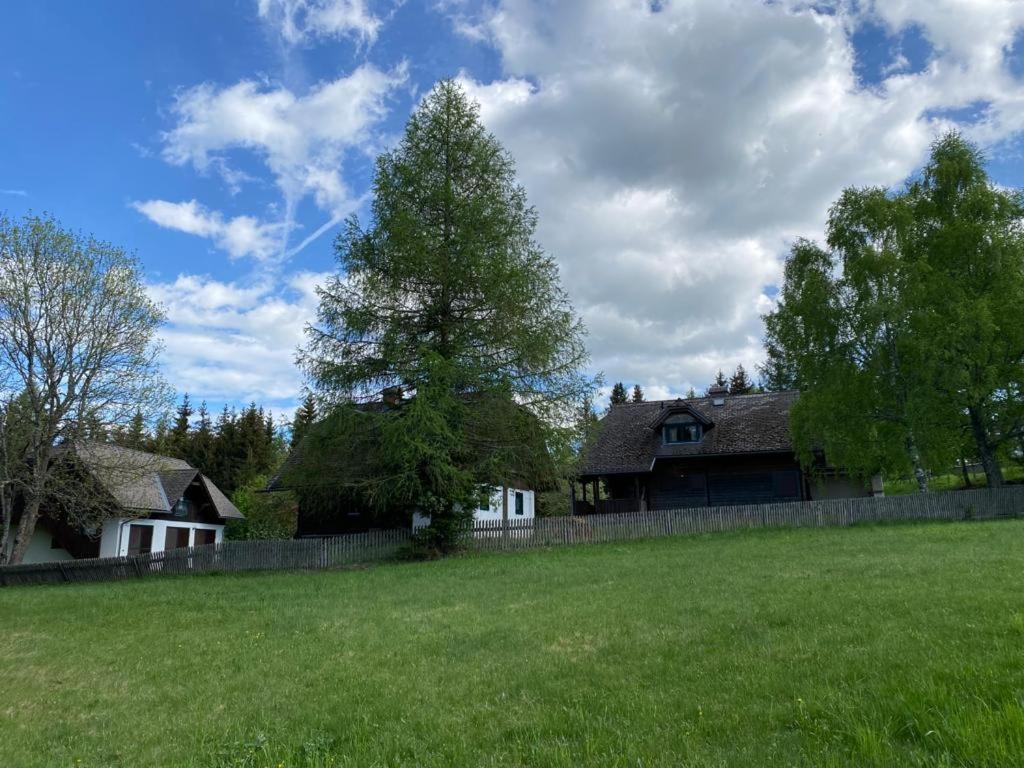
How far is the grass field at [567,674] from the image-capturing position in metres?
4.57

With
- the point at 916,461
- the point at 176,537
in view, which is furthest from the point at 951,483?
the point at 176,537

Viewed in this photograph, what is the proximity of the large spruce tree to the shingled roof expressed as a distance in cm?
993

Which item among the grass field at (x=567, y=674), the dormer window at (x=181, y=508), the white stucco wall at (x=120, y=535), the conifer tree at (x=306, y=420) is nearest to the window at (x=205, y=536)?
the dormer window at (x=181, y=508)

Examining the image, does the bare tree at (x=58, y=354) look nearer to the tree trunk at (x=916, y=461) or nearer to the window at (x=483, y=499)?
the window at (x=483, y=499)

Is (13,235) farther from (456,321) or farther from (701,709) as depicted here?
(701,709)

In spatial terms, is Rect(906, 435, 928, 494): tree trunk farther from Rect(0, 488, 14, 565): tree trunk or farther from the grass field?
Rect(0, 488, 14, 565): tree trunk

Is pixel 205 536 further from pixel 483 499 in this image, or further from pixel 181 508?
pixel 483 499

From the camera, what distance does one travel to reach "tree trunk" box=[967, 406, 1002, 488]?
2491 centimetres

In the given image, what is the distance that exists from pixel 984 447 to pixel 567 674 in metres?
25.4

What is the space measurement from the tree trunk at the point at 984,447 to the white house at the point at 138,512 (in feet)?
103

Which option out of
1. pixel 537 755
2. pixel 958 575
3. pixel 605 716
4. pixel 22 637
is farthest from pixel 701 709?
pixel 22 637

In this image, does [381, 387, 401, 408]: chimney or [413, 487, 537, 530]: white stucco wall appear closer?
[381, 387, 401, 408]: chimney

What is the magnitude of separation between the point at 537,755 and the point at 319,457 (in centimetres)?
1791

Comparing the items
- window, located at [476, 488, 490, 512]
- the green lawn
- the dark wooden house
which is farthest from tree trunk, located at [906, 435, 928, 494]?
the green lawn
